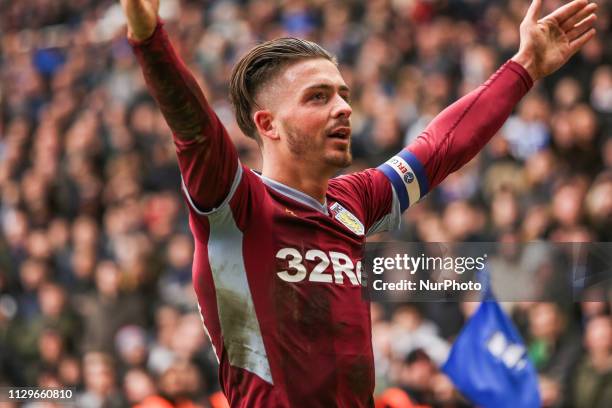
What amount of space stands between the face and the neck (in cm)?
3

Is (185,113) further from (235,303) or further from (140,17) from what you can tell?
(235,303)

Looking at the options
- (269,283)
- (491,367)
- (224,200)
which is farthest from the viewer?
(491,367)

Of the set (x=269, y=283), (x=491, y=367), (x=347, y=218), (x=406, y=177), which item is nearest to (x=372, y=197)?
(x=406, y=177)

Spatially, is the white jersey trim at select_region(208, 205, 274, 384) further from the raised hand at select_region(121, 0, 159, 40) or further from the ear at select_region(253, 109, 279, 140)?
the raised hand at select_region(121, 0, 159, 40)

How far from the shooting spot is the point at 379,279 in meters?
4.71

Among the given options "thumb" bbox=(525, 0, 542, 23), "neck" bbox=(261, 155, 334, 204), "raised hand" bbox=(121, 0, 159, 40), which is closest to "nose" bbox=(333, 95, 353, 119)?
"neck" bbox=(261, 155, 334, 204)

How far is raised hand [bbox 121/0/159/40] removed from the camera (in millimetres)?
3195

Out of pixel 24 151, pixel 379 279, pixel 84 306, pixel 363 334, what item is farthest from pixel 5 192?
pixel 363 334

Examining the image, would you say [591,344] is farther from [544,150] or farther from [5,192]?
[5,192]

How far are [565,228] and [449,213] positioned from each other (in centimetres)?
114

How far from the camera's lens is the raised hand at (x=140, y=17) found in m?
3.20

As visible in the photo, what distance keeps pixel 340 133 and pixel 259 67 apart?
1.23 feet

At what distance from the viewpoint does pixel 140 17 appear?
321cm

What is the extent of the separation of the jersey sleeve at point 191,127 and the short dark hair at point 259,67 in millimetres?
537
